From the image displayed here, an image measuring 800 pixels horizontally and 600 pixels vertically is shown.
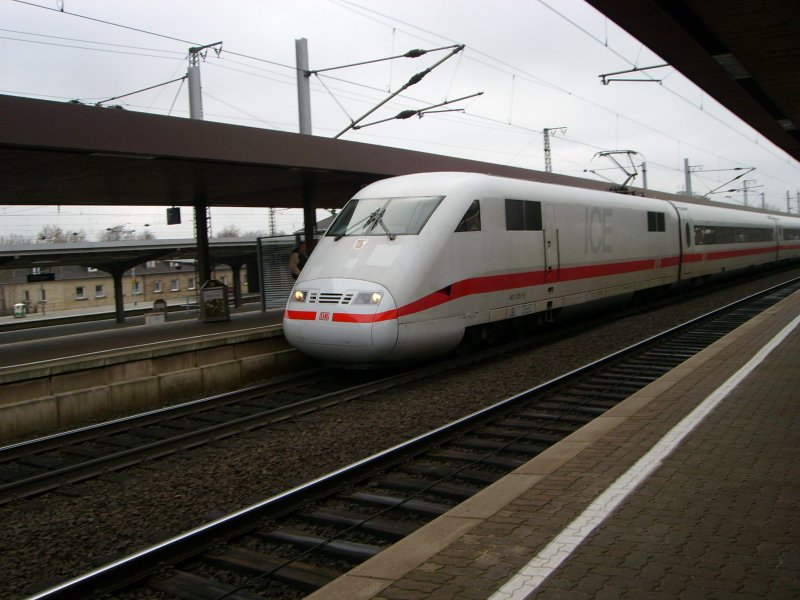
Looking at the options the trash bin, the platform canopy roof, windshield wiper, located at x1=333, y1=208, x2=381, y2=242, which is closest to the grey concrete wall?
windshield wiper, located at x1=333, y1=208, x2=381, y2=242

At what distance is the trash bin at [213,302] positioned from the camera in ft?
51.5

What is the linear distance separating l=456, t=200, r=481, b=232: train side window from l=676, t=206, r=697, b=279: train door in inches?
462

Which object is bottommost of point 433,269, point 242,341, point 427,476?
point 427,476

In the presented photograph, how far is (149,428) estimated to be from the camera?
8.04 m

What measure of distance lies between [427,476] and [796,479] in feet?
8.83

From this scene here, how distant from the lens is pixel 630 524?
4031mm

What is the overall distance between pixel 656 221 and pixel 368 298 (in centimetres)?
1190

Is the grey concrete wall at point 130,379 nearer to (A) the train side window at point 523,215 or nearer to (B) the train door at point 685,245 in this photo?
(A) the train side window at point 523,215

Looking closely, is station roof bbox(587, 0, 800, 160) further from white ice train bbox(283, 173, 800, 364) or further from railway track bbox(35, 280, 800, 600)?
railway track bbox(35, 280, 800, 600)

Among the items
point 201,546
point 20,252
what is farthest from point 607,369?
point 20,252

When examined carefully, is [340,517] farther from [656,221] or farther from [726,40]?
[656,221]

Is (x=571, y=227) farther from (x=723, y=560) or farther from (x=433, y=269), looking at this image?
(x=723, y=560)

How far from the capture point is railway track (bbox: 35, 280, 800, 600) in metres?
3.94

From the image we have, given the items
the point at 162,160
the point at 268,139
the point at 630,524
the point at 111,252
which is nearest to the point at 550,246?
the point at 268,139
